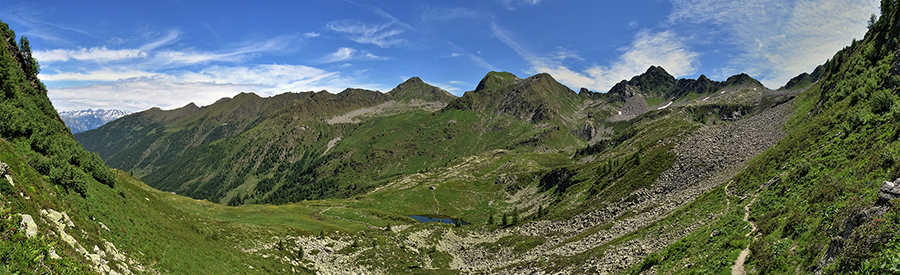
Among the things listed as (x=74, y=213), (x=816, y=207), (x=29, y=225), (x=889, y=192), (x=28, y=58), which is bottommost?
(x=816, y=207)

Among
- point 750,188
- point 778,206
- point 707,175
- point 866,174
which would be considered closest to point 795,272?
point 866,174

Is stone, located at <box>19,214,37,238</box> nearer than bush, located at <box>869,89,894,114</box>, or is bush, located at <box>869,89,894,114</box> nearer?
stone, located at <box>19,214,37,238</box>

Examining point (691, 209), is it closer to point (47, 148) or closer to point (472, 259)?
point (472, 259)

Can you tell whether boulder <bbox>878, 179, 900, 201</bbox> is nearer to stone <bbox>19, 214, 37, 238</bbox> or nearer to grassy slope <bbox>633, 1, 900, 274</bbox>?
grassy slope <bbox>633, 1, 900, 274</bbox>

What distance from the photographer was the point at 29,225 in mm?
18000

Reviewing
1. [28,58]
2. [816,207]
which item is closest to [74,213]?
[28,58]

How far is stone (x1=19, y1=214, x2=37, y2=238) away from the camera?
1752cm

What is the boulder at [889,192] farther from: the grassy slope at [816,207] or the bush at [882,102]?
the bush at [882,102]

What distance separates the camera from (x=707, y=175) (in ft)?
A: 203

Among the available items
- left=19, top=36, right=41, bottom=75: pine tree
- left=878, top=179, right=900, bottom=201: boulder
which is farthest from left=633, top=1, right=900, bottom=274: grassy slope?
left=19, top=36, right=41, bottom=75: pine tree

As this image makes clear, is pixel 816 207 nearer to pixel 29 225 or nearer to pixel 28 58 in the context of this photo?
pixel 29 225

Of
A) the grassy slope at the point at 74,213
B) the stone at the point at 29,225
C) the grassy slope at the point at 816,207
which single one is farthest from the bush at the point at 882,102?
the stone at the point at 29,225

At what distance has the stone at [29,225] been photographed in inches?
690

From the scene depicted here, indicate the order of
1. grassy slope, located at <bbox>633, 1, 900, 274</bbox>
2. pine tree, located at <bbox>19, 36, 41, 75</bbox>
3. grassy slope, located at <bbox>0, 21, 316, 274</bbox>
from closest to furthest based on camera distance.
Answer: grassy slope, located at <bbox>633, 1, 900, 274</bbox>
grassy slope, located at <bbox>0, 21, 316, 274</bbox>
pine tree, located at <bbox>19, 36, 41, 75</bbox>
